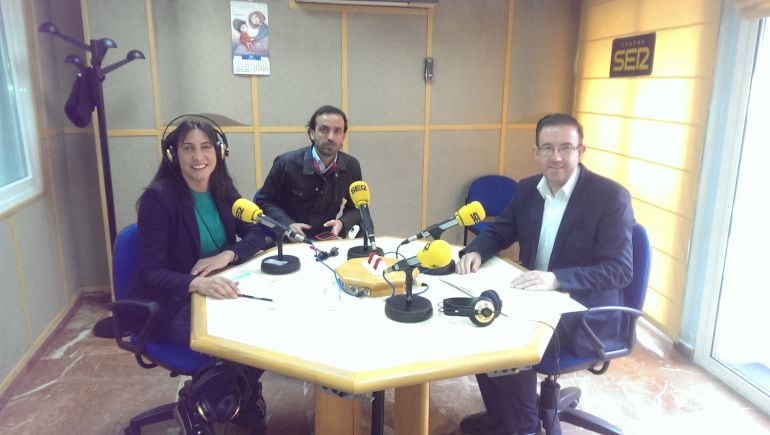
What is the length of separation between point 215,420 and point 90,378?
148 cm

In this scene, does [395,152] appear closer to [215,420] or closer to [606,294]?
[606,294]

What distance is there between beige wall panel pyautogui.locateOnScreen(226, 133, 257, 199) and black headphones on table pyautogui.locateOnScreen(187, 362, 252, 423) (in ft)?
7.42

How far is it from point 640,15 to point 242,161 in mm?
2864

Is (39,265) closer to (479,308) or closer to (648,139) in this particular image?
(479,308)

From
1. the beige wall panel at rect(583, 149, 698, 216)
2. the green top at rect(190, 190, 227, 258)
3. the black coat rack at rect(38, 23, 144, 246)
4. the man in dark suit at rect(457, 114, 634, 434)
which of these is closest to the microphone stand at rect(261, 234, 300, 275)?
the green top at rect(190, 190, 227, 258)

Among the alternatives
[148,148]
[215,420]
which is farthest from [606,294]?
[148,148]

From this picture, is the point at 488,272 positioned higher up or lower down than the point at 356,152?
lower down

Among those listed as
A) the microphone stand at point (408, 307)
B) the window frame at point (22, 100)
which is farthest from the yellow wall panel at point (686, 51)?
the window frame at point (22, 100)

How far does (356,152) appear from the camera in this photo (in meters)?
4.03

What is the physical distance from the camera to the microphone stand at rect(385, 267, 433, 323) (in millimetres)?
1581

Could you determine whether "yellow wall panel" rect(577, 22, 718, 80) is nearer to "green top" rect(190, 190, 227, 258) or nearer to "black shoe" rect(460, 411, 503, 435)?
"black shoe" rect(460, 411, 503, 435)

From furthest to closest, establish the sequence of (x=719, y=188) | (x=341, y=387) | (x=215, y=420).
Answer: (x=719, y=188) → (x=215, y=420) → (x=341, y=387)

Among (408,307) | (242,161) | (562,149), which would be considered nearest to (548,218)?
(562,149)

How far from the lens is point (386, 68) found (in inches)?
154
